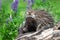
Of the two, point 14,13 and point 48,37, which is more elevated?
point 14,13

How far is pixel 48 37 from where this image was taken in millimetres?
2986

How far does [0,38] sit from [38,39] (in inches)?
77.6

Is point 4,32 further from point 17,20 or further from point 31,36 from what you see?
point 31,36

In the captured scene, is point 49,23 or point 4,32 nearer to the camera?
point 49,23

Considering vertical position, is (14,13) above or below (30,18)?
above

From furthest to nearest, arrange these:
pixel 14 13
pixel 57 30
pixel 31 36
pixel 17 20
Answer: pixel 14 13 < pixel 17 20 < pixel 31 36 < pixel 57 30

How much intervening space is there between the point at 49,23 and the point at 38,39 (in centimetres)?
70

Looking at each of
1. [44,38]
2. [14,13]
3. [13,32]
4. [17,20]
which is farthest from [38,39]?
[14,13]

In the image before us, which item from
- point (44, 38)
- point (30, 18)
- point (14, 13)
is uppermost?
point (14, 13)

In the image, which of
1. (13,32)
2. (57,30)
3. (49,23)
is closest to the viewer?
(57,30)

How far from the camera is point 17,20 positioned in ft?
17.9

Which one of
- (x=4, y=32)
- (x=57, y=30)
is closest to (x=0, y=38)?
(x=4, y=32)

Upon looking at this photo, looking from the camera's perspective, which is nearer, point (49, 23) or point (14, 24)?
point (49, 23)

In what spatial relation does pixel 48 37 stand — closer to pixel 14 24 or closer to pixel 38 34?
pixel 38 34
